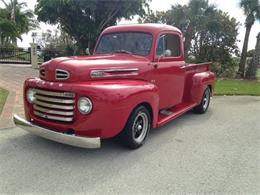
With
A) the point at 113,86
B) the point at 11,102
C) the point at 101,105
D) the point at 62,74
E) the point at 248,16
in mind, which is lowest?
the point at 11,102

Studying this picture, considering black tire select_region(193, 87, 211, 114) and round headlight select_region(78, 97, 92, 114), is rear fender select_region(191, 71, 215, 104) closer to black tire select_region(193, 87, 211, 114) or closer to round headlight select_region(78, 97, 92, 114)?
black tire select_region(193, 87, 211, 114)

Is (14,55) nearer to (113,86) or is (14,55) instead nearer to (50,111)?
(50,111)

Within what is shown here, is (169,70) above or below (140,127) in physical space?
above

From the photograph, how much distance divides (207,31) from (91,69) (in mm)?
17365

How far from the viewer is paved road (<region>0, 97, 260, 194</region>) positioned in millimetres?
3701

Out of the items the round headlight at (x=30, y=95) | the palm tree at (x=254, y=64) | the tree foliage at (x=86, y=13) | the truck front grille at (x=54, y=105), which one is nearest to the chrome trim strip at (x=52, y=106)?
the truck front grille at (x=54, y=105)

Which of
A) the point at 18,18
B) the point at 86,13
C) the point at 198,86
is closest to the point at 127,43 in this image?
the point at 198,86

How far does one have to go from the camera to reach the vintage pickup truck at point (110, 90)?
13.8ft

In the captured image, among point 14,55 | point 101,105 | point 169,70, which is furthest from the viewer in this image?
point 14,55

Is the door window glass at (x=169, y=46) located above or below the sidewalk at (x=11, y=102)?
above

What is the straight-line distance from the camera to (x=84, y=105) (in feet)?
13.8

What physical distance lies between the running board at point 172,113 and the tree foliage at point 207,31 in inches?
545

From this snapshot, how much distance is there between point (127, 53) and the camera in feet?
18.6

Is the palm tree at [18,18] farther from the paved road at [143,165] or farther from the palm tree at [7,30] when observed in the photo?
the paved road at [143,165]
